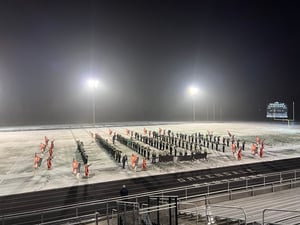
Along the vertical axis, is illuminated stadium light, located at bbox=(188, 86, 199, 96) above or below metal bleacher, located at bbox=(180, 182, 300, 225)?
above

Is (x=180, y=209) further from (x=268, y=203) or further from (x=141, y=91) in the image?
(x=141, y=91)

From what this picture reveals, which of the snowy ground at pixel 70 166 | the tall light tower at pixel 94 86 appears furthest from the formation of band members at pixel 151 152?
the tall light tower at pixel 94 86

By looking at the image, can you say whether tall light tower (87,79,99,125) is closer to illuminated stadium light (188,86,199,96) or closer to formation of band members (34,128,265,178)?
illuminated stadium light (188,86,199,96)

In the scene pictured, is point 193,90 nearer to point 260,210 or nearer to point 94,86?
point 94,86

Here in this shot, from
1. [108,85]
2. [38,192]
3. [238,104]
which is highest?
[108,85]

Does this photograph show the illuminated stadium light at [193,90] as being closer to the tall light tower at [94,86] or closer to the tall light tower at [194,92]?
the tall light tower at [194,92]

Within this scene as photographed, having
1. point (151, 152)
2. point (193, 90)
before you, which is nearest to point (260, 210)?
point (151, 152)

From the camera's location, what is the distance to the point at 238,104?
198 ft

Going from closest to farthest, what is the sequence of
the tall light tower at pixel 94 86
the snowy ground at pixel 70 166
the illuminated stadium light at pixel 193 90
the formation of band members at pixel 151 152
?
the snowy ground at pixel 70 166 → the formation of band members at pixel 151 152 → the tall light tower at pixel 94 86 → the illuminated stadium light at pixel 193 90

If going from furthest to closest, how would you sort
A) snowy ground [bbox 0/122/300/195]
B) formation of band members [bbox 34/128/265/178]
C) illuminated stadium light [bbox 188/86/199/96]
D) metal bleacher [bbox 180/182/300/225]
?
1. illuminated stadium light [bbox 188/86/199/96]
2. formation of band members [bbox 34/128/265/178]
3. snowy ground [bbox 0/122/300/195]
4. metal bleacher [bbox 180/182/300/225]

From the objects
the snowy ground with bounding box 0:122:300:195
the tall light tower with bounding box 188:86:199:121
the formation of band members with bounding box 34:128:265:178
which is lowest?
the snowy ground with bounding box 0:122:300:195

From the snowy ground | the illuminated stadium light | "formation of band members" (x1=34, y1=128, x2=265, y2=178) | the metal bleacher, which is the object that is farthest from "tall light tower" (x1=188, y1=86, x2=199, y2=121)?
the metal bleacher

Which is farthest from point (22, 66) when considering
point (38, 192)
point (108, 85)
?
point (38, 192)

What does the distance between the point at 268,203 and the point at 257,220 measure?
208cm
